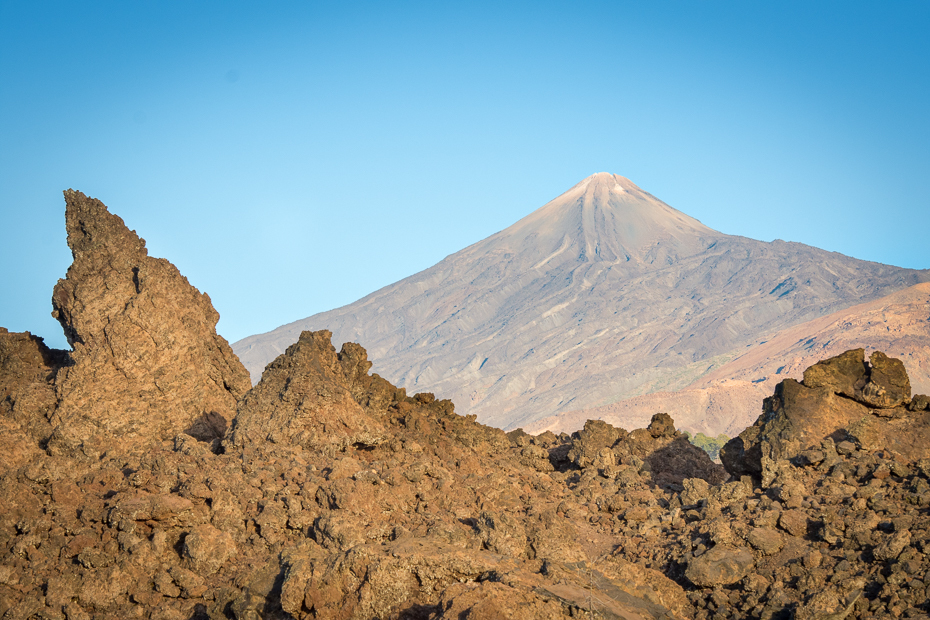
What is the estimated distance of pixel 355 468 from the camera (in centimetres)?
1256

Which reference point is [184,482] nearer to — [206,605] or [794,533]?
[206,605]

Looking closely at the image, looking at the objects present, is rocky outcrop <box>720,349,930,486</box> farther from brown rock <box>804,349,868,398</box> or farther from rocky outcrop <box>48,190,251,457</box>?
rocky outcrop <box>48,190,251,457</box>

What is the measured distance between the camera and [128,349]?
47.6ft

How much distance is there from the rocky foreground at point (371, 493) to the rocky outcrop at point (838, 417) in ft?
0.13

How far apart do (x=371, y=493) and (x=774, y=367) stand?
126284 mm

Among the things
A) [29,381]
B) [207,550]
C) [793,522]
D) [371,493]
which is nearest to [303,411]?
[371,493]

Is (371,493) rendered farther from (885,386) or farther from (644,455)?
(885,386)

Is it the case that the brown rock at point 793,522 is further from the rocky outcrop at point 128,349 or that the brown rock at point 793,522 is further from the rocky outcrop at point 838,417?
the rocky outcrop at point 128,349

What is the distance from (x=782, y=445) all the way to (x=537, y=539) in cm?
514

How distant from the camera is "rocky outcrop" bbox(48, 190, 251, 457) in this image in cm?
1381

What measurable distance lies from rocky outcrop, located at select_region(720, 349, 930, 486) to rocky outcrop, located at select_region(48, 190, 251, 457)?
9.01m

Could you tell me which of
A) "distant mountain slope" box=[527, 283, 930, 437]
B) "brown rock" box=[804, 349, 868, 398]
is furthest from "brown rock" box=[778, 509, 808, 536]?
"distant mountain slope" box=[527, 283, 930, 437]

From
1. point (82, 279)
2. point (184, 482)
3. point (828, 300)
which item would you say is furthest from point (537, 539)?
point (828, 300)

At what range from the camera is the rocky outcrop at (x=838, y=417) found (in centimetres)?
1368
